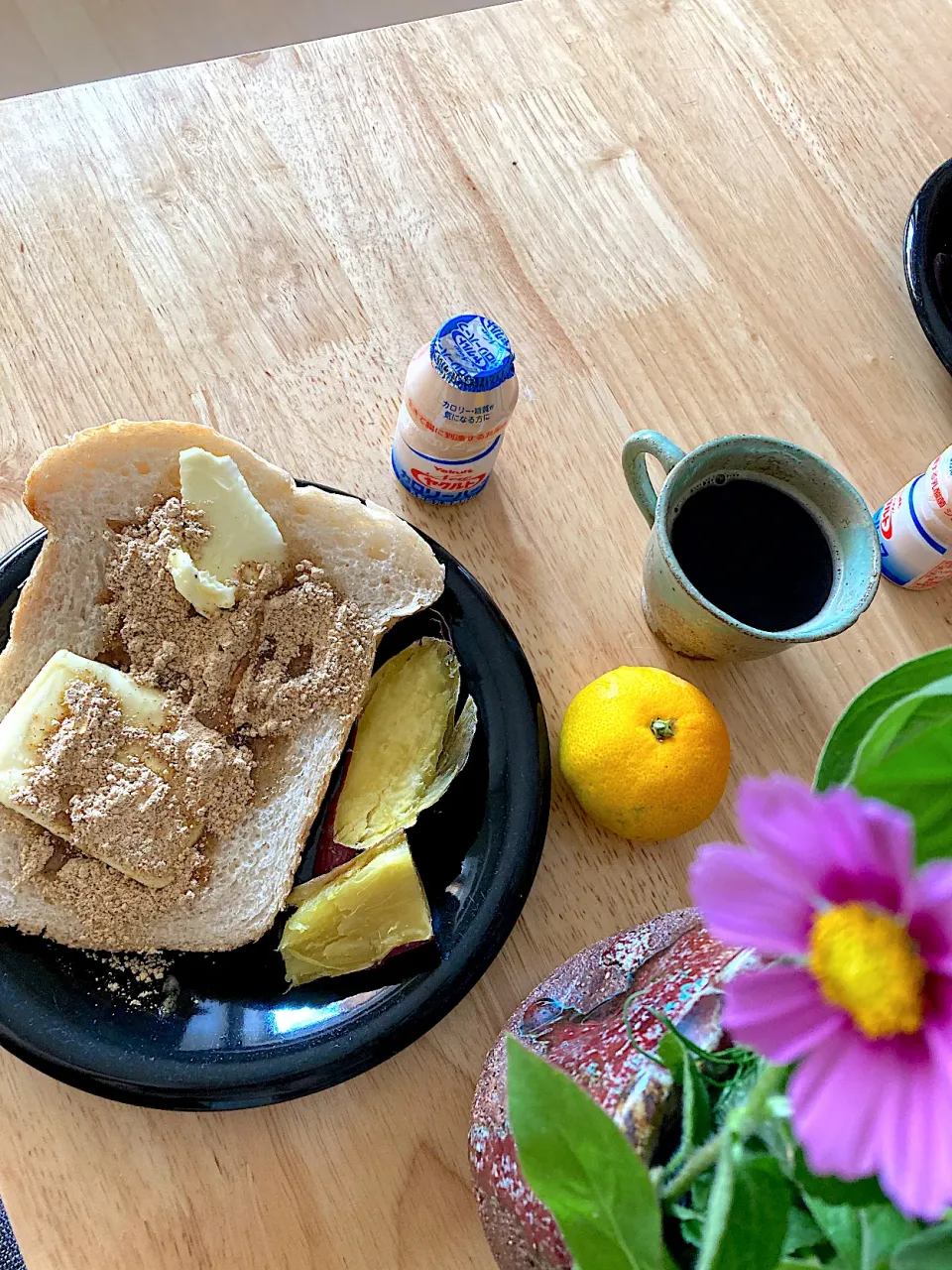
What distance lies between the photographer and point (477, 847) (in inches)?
30.4

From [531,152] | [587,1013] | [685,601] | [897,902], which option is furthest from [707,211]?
[897,902]

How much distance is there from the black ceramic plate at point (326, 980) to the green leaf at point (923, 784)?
1.47 feet

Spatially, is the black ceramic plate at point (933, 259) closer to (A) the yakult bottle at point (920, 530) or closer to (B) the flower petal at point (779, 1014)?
(A) the yakult bottle at point (920, 530)

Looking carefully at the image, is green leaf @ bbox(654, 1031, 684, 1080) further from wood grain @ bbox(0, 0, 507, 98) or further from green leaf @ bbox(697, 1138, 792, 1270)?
wood grain @ bbox(0, 0, 507, 98)

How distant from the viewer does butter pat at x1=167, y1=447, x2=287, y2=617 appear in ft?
2.48

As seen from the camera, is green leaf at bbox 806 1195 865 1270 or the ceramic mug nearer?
green leaf at bbox 806 1195 865 1270

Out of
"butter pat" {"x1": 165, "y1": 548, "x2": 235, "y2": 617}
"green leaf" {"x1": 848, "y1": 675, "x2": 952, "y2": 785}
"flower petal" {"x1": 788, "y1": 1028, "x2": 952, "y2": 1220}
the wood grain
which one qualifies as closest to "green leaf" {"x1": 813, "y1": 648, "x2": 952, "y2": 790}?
"green leaf" {"x1": 848, "y1": 675, "x2": 952, "y2": 785}

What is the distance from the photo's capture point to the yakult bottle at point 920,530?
0.84 meters

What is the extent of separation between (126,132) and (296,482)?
44 centimetres

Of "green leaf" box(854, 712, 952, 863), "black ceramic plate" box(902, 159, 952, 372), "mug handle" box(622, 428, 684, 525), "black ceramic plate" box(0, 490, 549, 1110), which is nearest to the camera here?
"green leaf" box(854, 712, 952, 863)

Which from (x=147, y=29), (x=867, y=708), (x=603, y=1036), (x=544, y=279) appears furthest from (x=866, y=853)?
(x=147, y=29)

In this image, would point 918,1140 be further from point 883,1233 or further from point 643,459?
point 643,459

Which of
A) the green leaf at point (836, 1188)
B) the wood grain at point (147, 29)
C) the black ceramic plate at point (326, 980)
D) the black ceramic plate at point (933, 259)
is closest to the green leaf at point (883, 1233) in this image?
the green leaf at point (836, 1188)

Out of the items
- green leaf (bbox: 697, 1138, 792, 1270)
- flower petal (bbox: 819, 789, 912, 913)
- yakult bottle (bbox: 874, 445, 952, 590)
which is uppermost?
flower petal (bbox: 819, 789, 912, 913)
